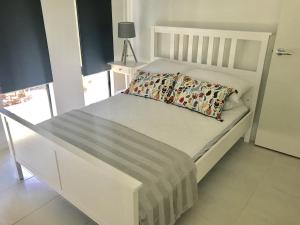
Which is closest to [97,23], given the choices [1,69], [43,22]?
[43,22]

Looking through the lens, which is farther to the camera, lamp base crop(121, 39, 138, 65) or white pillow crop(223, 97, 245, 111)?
lamp base crop(121, 39, 138, 65)

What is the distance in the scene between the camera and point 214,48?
2779mm

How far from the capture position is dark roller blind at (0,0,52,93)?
2404mm

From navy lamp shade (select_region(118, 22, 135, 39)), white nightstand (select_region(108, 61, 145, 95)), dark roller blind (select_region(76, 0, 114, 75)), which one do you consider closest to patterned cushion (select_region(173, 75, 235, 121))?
white nightstand (select_region(108, 61, 145, 95))

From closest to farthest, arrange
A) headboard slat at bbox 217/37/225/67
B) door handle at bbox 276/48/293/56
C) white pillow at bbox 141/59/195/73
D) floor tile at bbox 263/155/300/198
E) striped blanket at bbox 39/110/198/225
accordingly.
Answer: striped blanket at bbox 39/110/198/225
floor tile at bbox 263/155/300/198
door handle at bbox 276/48/293/56
headboard slat at bbox 217/37/225/67
white pillow at bbox 141/59/195/73

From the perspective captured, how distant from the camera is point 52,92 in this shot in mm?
3053

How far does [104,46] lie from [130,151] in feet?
7.01

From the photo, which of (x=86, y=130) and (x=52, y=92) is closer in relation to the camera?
(x=86, y=130)

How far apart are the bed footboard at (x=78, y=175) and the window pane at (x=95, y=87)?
164 centimetres

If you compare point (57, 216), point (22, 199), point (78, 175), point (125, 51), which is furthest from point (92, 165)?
point (125, 51)

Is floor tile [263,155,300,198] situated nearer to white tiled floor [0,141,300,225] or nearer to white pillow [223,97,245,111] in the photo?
white tiled floor [0,141,300,225]

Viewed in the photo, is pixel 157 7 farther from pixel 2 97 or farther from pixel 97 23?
pixel 2 97

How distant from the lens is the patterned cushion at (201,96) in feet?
7.23

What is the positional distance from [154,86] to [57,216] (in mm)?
1472
